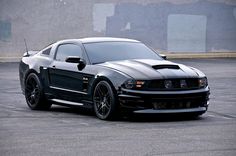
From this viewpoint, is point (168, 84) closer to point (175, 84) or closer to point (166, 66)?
point (175, 84)

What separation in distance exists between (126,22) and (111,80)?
765 inches

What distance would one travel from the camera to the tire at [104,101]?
11852mm

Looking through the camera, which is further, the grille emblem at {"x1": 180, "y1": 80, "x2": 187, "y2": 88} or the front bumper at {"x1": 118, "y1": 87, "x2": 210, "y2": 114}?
the grille emblem at {"x1": 180, "y1": 80, "x2": 187, "y2": 88}

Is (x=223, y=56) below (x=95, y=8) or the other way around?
below

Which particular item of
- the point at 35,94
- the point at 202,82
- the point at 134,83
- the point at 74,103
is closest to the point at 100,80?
the point at 134,83

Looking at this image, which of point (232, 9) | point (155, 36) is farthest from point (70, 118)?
point (232, 9)

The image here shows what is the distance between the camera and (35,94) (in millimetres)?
13906

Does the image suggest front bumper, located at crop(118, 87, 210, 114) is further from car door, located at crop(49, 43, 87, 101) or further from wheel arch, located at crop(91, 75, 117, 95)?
car door, located at crop(49, 43, 87, 101)

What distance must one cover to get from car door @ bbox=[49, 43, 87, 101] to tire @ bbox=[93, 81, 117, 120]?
1.41 feet

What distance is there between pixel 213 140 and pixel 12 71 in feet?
50.4

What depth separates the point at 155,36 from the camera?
31.6 meters

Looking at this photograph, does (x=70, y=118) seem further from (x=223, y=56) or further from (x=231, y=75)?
(x=223, y=56)

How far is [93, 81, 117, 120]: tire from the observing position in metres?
11.9

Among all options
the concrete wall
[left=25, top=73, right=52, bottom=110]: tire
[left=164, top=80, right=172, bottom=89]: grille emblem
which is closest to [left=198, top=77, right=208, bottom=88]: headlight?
[left=164, top=80, right=172, bottom=89]: grille emblem
